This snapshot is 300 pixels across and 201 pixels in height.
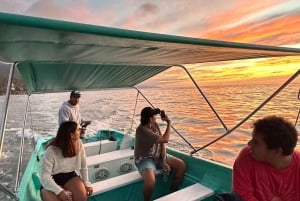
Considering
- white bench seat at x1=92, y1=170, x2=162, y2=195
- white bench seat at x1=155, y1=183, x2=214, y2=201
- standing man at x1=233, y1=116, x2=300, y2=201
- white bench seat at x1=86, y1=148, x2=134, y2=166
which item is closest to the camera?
standing man at x1=233, y1=116, x2=300, y2=201

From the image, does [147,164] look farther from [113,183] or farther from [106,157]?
[106,157]

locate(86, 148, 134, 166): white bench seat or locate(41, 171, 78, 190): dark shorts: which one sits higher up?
locate(41, 171, 78, 190): dark shorts

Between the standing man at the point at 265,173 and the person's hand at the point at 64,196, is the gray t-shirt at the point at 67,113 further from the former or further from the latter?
the standing man at the point at 265,173

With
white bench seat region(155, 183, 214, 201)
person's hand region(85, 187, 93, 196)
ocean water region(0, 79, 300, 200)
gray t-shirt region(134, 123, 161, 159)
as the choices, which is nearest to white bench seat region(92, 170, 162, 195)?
person's hand region(85, 187, 93, 196)

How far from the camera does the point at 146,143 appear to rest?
3.12 meters

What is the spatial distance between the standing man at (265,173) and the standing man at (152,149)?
1428 millimetres

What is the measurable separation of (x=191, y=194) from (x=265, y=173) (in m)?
1.20

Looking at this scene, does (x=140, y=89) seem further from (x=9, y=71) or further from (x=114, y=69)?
(x=9, y=71)

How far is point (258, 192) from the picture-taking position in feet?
5.22

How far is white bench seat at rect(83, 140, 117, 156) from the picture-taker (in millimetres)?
4349

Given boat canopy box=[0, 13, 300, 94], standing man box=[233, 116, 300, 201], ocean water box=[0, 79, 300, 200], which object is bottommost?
ocean water box=[0, 79, 300, 200]

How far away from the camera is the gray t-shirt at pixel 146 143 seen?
121 inches

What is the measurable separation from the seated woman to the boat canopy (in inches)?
29.2

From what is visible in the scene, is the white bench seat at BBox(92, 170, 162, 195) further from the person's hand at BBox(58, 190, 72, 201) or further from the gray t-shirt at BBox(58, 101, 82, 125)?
the gray t-shirt at BBox(58, 101, 82, 125)
